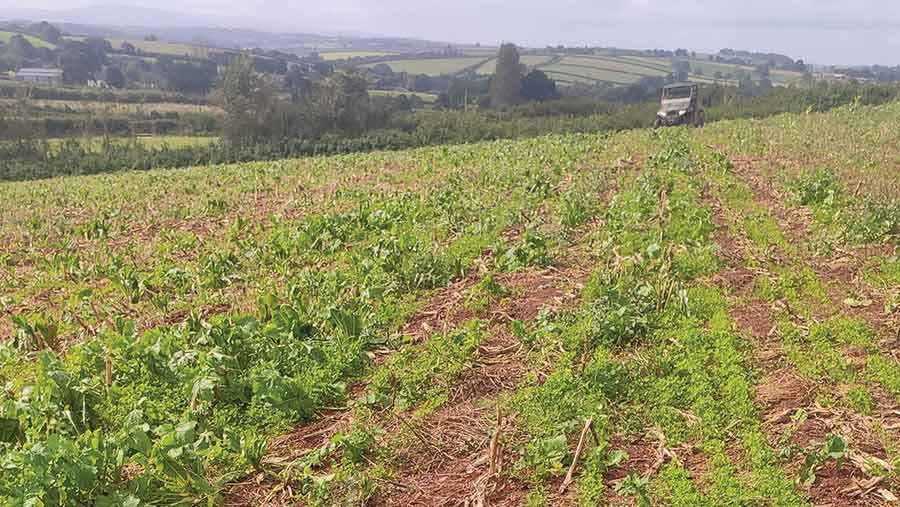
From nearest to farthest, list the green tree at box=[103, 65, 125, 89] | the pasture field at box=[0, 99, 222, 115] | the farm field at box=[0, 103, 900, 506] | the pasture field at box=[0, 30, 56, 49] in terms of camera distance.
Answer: the farm field at box=[0, 103, 900, 506] < the pasture field at box=[0, 99, 222, 115] < the green tree at box=[103, 65, 125, 89] < the pasture field at box=[0, 30, 56, 49]

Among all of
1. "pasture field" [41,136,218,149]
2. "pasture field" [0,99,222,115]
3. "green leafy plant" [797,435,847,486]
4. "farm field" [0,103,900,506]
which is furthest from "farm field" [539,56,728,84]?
"green leafy plant" [797,435,847,486]

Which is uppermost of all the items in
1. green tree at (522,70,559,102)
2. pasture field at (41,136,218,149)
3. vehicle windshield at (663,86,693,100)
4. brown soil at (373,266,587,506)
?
green tree at (522,70,559,102)

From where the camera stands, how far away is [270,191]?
17828 mm

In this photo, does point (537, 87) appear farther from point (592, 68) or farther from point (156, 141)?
point (156, 141)

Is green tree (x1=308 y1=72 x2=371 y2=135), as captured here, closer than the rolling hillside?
Yes

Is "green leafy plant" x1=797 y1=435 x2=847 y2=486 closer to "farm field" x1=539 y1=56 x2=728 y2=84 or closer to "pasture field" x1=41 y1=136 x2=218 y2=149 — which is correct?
"pasture field" x1=41 y1=136 x2=218 y2=149

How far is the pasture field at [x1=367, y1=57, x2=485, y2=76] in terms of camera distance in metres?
147

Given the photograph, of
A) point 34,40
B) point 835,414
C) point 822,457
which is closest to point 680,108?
point 835,414

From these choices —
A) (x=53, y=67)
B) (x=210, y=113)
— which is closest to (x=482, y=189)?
(x=210, y=113)

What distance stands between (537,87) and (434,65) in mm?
67726

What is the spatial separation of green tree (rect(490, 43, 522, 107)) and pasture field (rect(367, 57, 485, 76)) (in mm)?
48866

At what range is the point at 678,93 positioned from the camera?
112 ft

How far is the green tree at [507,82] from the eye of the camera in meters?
94.3

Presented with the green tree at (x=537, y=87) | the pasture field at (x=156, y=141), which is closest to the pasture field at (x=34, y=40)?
the pasture field at (x=156, y=141)
